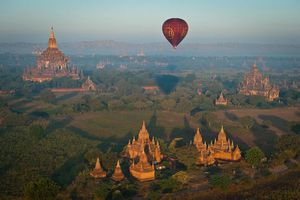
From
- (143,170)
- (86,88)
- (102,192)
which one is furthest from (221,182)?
(86,88)

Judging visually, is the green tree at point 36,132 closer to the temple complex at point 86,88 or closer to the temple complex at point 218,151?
the temple complex at point 218,151

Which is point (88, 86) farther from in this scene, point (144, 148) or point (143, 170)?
point (143, 170)

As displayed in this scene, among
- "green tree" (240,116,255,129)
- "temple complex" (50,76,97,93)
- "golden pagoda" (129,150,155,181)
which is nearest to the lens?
"golden pagoda" (129,150,155,181)

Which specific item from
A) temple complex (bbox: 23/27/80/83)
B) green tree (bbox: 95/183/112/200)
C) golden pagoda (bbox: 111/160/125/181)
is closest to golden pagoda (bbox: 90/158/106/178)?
golden pagoda (bbox: 111/160/125/181)

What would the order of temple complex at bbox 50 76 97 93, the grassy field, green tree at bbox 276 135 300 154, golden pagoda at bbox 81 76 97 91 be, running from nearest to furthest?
green tree at bbox 276 135 300 154 → the grassy field → temple complex at bbox 50 76 97 93 → golden pagoda at bbox 81 76 97 91

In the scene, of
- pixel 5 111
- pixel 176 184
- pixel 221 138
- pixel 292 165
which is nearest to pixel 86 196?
pixel 176 184

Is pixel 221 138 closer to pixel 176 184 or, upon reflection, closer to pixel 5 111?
pixel 176 184

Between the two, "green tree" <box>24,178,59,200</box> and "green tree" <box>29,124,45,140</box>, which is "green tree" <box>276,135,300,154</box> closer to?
"green tree" <box>24,178,59,200</box>
